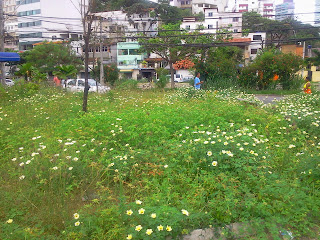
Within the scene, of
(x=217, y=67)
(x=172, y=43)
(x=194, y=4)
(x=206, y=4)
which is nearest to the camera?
(x=217, y=67)

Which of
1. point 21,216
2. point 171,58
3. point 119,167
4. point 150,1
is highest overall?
point 150,1

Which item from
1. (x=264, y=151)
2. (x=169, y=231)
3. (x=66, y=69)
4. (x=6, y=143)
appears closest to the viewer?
(x=169, y=231)

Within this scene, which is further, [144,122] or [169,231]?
[144,122]

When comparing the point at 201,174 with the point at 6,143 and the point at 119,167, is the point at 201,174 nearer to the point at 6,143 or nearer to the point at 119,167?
the point at 119,167

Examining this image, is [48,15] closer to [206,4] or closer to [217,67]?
[206,4]

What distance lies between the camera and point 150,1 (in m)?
46.8

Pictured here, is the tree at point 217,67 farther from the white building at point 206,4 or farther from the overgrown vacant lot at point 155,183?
the white building at point 206,4

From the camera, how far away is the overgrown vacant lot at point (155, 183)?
117 inches

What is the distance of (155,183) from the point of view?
380 centimetres

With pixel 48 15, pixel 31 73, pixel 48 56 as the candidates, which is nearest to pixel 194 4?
pixel 48 15

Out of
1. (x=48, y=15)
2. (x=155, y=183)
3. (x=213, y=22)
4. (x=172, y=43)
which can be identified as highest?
(x=48, y=15)

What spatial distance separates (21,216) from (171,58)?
75.7ft

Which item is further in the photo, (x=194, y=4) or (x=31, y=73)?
(x=194, y=4)

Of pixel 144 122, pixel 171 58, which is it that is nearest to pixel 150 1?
pixel 171 58
